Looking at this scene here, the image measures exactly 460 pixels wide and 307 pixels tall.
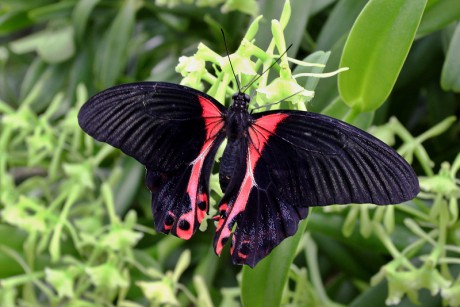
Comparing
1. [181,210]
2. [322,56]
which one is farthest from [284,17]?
[181,210]

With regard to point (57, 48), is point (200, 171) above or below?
below

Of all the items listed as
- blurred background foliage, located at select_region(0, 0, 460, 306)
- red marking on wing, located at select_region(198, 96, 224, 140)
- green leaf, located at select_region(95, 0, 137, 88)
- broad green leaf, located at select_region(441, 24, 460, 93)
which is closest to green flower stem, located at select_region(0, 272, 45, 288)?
blurred background foliage, located at select_region(0, 0, 460, 306)

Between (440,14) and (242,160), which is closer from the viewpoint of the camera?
(242,160)

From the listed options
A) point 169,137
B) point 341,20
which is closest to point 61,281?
point 169,137

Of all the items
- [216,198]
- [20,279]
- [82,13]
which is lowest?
[20,279]

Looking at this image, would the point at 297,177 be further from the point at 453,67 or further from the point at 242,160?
the point at 453,67

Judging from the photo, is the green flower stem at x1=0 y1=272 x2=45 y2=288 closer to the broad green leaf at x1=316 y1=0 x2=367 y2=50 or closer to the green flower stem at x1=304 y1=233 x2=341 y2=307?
the green flower stem at x1=304 y1=233 x2=341 y2=307

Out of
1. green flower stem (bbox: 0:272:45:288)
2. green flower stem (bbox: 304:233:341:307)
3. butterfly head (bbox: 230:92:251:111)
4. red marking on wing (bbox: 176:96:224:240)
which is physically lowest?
green flower stem (bbox: 0:272:45:288)
